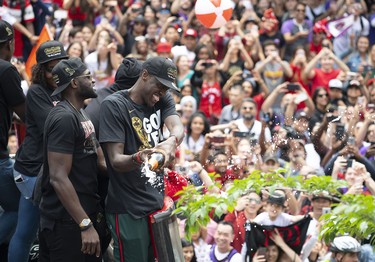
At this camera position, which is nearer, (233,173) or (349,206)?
(349,206)

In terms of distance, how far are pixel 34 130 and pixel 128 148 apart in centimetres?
92

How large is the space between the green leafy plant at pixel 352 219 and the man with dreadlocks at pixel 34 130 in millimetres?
2478

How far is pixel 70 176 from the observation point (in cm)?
720

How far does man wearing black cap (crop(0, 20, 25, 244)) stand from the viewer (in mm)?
7980

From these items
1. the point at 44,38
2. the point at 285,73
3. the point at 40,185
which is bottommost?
the point at 285,73

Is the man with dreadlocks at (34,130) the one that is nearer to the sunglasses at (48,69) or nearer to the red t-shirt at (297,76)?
the sunglasses at (48,69)

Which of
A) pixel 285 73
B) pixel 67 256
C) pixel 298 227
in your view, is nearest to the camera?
pixel 67 256

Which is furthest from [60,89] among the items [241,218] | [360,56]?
[360,56]

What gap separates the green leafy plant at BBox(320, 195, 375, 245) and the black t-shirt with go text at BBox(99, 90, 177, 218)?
5.82ft

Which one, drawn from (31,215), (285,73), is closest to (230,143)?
(285,73)

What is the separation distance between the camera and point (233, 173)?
11102 millimetres

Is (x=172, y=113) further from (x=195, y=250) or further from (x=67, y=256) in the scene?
(x=195, y=250)

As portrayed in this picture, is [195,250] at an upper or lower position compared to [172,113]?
lower

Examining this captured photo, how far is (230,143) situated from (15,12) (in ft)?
17.5
